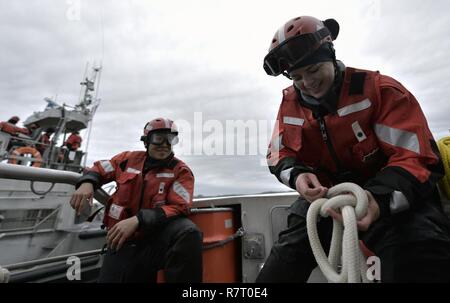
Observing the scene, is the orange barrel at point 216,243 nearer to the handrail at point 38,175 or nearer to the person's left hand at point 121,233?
the person's left hand at point 121,233

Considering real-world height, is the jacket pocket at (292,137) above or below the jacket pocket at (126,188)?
above

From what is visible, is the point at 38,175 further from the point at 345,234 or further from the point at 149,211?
the point at 345,234

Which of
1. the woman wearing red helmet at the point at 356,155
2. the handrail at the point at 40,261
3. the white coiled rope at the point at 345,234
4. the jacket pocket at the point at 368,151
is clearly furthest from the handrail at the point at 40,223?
the jacket pocket at the point at 368,151

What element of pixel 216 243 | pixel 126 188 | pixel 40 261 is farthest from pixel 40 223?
pixel 216 243

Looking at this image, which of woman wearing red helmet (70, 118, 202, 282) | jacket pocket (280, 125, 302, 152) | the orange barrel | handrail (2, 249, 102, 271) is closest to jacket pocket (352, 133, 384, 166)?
jacket pocket (280, 125, 302, 152)

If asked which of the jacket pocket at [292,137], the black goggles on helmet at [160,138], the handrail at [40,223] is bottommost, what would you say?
the handrail at [40,223]

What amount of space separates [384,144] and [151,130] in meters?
1.82

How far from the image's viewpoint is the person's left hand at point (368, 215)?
0.92m

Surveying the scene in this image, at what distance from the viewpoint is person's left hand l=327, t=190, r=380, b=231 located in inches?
36.0

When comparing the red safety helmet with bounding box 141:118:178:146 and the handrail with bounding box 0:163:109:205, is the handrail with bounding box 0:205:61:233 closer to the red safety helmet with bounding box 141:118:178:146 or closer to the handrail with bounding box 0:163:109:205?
the handrail with bounding box 0:163:109:205

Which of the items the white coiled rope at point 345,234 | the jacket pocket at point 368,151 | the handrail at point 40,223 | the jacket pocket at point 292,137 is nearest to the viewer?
the white coiled rope at point 345,234

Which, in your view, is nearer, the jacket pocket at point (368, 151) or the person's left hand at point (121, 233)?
the jacket pocket at point (368, 151)

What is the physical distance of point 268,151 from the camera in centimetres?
157
